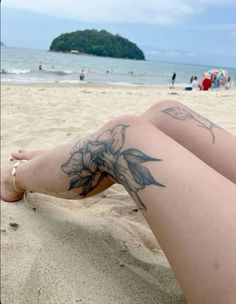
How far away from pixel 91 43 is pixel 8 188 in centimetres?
5953

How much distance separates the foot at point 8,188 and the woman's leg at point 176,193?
412mm

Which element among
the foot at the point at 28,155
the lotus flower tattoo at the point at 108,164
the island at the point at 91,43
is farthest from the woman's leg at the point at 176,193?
the island at the point at 91,43

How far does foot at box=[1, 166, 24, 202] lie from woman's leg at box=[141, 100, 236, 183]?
61 cm

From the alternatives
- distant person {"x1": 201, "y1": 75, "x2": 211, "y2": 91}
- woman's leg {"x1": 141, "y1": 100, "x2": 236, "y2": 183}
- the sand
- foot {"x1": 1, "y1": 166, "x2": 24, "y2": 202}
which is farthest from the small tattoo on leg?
distant person {"x1": 201, "y1": 75, "x2": 211, "y2": 91}

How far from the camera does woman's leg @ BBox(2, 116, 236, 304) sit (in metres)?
0.71

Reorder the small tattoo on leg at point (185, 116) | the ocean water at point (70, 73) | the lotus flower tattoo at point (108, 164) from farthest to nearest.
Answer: the ocean water at point (70, 73)
the small tattoo on leg at point (185, 116)
the lotus flower tattoo at point (108, 164)

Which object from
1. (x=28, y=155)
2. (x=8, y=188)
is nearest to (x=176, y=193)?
(x=8, y=188)

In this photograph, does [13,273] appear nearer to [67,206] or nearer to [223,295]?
[67,206]

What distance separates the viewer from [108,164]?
1024 mm

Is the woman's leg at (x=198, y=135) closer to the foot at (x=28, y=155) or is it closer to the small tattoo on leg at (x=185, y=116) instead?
the small tattoo on leg at (x=185, y=116)

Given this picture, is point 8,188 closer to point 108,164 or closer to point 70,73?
point 108,164

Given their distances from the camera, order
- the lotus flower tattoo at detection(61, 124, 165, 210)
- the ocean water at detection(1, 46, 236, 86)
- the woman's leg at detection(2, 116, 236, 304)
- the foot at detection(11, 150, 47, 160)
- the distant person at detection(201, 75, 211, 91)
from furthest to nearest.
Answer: the ocean water at detection(1, 46, 236, 86), the distant person at detection(201, 75, 211, 91), the foot at detection(11, 150, 47, 160), the lotus flower tattoo at detection(61, 124, 165, 210), the woman's leg at detection(2, 116, 236, 304)

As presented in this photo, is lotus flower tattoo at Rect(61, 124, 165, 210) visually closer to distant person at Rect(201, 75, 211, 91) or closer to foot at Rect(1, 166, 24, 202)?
foot at Rect(1, 166, 24, 202)

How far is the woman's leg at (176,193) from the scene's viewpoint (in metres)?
0.71
